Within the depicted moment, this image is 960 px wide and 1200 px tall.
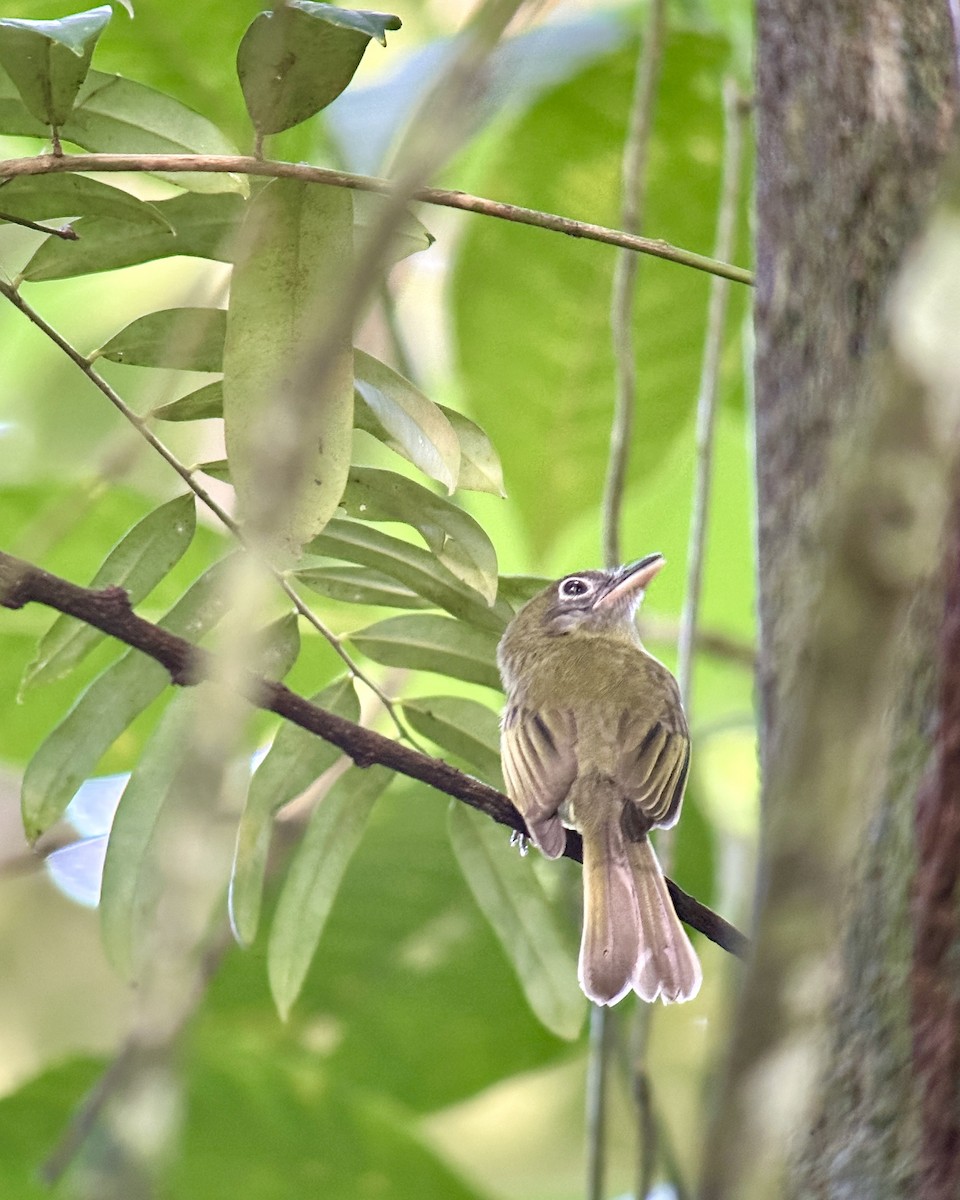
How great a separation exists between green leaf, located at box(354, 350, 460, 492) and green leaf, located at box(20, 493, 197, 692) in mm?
320

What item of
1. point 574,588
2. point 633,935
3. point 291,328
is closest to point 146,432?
point 291,328

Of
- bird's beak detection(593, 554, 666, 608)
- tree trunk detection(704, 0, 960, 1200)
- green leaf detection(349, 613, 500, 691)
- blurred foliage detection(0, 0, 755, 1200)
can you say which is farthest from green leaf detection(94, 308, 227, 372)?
bird's beak detection(593, 554, 666, 608)

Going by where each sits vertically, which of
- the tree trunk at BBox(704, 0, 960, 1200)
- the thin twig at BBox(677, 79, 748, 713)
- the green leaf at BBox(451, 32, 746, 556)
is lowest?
the tree trunk at BBox(704, 0, 960, 1200)

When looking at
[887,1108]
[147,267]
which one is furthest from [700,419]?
[147,267]

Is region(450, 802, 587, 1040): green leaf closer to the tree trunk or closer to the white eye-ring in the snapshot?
the tree trunk

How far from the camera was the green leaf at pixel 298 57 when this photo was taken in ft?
5.18

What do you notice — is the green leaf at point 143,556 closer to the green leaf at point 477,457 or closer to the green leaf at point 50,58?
the green leaf at point 477,457

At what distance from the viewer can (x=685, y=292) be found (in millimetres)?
3645

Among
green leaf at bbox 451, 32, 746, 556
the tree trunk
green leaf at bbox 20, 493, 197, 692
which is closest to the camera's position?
the tree trunk

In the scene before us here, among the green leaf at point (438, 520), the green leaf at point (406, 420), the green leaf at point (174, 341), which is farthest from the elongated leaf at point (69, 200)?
the green leaf at point (438, 520)

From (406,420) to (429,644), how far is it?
1.77 ft

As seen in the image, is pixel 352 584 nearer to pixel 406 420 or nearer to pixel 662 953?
pixel 406 420

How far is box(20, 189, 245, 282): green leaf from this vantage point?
1872 mm

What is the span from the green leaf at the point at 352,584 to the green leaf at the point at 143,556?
0.57ft
